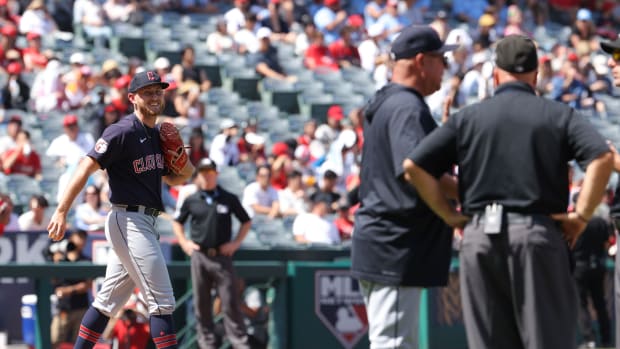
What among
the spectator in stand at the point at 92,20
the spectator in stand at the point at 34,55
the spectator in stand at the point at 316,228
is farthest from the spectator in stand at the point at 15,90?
the spectator in stand at the point at 316,228

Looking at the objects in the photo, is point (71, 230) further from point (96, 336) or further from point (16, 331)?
point (96, 336)

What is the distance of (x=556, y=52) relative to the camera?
73.5ft

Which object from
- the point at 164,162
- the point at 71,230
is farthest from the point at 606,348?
the point at 164,162

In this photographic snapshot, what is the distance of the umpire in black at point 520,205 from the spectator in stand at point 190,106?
37.6 feet

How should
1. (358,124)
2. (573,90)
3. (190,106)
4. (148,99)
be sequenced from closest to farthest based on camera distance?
(148,99), (190,106), (358,124), (573,90)

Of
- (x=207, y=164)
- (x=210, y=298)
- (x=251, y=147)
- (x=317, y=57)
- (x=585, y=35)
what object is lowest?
(x=210, y=298)

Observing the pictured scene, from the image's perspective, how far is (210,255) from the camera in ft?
38.7

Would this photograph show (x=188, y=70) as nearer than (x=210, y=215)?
No

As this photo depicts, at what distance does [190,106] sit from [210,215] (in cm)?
524

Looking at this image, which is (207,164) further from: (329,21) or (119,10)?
(329,21)

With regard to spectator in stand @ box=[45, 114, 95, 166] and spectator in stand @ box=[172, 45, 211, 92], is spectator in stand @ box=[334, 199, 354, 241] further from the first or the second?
spectator in stand @ box=[172, 45, 211, 92]

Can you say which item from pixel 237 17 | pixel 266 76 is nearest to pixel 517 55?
pixel 266 76

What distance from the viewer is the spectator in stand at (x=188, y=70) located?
17.6 meters

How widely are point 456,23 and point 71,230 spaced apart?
43.3ft
